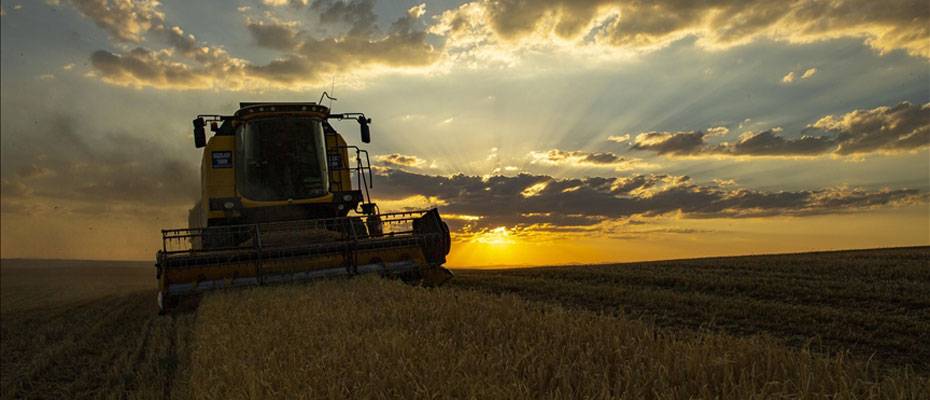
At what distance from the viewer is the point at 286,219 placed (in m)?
12.0

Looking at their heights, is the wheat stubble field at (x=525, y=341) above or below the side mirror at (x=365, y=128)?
below

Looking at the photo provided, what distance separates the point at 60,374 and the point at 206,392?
604 centimetres

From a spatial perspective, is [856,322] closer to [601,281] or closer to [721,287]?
[721,287]

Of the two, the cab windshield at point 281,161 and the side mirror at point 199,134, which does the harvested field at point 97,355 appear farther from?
the side mirror at point 199,134

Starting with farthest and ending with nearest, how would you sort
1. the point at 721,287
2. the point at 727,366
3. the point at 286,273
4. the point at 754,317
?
the point at 721,287, the point at 286,273, the point at 754,317, the point at 727,366

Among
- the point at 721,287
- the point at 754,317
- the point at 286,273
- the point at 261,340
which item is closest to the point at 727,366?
the point at 261,340

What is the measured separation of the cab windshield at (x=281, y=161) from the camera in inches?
480

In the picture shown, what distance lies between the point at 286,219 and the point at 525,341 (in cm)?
849

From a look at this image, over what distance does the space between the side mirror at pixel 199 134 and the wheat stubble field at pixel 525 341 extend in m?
3.37

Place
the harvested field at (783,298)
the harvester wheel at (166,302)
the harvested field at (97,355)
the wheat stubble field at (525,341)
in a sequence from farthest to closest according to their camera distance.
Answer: the harvester wheel at (166,302)
the harvested field at (783,298)
the harvested field at (97,355)
the wheat stubble field at (525,341)

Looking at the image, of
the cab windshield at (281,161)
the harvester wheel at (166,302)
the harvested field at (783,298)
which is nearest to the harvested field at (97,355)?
the harvester wheel at (166,302)

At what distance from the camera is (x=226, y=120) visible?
43.3 ft

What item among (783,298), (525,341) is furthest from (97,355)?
(783,298)

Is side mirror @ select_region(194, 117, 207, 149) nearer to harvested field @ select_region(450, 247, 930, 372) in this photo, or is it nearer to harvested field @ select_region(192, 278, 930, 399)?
harvested field @ select_region(450, 247, 930, 372)
